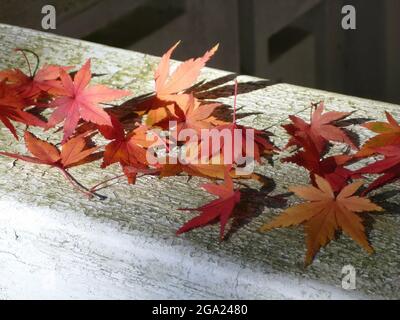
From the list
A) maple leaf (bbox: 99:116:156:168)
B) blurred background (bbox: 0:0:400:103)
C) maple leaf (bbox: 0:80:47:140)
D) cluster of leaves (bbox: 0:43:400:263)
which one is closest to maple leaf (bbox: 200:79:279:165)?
cluster of leaves (bbox: 0:43:400:263)

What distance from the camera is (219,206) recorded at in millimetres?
1114

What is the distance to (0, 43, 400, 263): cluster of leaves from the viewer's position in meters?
1.09

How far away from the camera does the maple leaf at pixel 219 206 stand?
109cm

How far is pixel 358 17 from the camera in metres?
5.44

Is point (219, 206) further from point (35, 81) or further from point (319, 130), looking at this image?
point (35, 81)

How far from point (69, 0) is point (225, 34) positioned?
1.31 m

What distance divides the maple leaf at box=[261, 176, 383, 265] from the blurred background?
176 cm

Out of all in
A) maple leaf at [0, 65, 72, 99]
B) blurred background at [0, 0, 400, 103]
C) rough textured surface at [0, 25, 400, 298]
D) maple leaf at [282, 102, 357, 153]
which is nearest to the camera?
rough textured surface at [0, 25, 400, 298]

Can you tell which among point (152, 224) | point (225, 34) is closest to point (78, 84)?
point (152, 224)

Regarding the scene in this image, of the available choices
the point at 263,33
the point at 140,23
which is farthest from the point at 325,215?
the point at 263,33

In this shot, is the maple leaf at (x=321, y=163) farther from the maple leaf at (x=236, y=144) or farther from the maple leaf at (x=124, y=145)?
the maple leaf at (x=124, y=145)

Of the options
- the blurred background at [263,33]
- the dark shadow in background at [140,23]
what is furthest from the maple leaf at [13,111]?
the dark shadow in background at [140,23]

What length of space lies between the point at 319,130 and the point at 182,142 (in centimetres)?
24

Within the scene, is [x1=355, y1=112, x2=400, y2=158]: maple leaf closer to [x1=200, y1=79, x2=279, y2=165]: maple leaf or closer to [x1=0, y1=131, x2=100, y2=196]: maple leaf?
[x1=200, y1=79, x2=279, y2=165]: maple leaf
